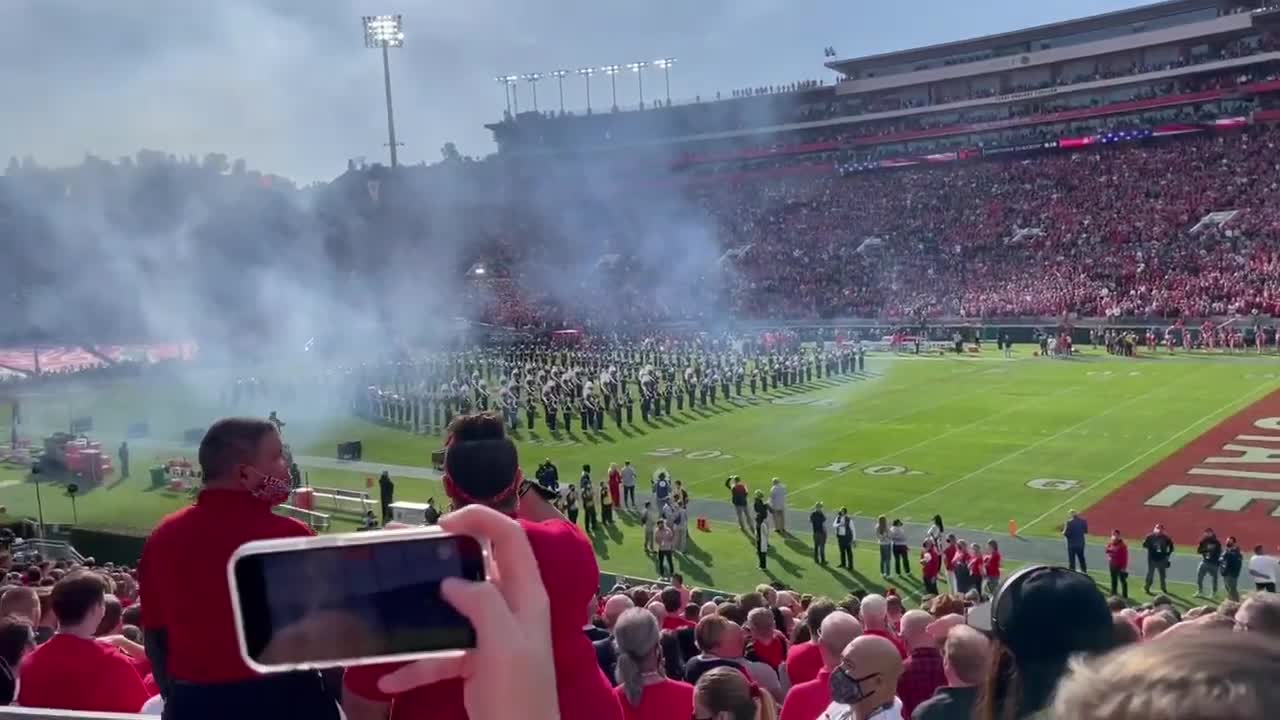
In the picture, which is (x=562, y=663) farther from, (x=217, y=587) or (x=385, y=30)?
(x=385, y=30)

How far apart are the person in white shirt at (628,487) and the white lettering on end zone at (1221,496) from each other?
815 cm

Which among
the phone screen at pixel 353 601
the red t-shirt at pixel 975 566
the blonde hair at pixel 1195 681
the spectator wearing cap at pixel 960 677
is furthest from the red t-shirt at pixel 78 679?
the red t-shirt at pixel 975 566

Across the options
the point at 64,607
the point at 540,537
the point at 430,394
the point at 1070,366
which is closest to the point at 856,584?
the point at 64,607

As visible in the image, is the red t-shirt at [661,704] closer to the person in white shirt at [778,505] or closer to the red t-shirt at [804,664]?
the red t-shirt at [804,664]

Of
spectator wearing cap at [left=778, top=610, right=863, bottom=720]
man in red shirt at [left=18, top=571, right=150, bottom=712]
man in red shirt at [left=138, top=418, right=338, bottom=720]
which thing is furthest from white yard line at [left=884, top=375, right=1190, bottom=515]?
man in red shirt at [left=138, top=418, right=338, bottom=720]

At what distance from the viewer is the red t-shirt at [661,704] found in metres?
3.82

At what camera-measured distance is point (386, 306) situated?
47688 millimetres

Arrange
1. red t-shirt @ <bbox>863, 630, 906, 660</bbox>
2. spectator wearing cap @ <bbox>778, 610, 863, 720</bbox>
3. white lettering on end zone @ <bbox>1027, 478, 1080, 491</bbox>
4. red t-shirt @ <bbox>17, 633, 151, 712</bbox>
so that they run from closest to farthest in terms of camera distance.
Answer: red t-shirt @ <bbox>863, 630, 906, 660</bbox>, red t-shirt @ <bbox>17, 633, 151, 712</bbox>, spectator wearing cap @ <bbox>778, 610, 863, 720</bbox>, white lettering on end zone @ <bbox>1027, 478, 1080, 491</bbox>

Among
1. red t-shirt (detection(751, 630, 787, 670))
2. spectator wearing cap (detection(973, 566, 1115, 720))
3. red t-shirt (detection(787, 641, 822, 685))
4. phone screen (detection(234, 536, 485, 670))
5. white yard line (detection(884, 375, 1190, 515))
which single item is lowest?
white yard line (detection(884, 375, 1190, 515))

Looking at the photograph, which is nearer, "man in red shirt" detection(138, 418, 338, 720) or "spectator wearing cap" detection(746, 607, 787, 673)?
"man in red shirt" detection(138, 418, 338, 720)

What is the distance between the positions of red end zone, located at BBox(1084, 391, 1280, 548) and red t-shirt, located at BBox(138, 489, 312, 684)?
50.4 feet

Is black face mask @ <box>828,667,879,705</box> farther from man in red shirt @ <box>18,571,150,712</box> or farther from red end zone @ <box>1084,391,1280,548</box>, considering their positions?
red end zone @ <box>1084,391,1280,548</box>

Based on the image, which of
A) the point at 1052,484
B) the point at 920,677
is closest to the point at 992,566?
the point at 1052,484

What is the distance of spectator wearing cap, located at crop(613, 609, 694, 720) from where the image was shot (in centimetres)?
382
